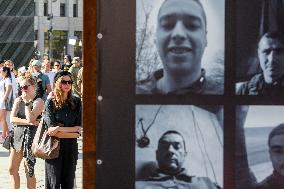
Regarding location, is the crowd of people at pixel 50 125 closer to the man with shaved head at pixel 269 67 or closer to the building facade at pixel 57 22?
the man with shaved head at pixel 269 67

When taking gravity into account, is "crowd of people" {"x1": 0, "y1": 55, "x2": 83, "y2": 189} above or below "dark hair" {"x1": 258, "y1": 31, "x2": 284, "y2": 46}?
below

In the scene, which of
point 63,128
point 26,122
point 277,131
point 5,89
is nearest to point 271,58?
point 277,131

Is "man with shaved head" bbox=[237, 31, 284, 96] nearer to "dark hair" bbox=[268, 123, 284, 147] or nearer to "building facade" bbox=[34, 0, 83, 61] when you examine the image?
"dark hair" bbox=[268, 123, 284, 147]

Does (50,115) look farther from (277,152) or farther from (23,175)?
(277,152)

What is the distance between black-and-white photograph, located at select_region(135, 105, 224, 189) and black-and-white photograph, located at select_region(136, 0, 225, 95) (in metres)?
0.09

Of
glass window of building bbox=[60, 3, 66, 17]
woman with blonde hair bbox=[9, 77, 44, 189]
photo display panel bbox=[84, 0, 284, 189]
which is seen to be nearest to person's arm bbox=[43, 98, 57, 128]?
woman with blonde hair bbox=[9, 77, 44, 189]

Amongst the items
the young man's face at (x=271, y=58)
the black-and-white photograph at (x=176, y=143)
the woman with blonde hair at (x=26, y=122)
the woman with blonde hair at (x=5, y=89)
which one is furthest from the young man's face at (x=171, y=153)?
the woman with blonde hair at (x=5, y=89)

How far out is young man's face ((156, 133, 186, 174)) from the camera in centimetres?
277

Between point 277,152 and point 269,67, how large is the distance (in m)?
0.35

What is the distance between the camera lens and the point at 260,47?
2.74 m

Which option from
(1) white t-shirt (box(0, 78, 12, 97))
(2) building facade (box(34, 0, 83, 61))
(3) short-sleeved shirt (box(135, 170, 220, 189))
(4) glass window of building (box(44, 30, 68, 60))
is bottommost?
(3) short-sleeved shirt (box(135, 170, 220, 189))

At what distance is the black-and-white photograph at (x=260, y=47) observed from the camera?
2.71 metres

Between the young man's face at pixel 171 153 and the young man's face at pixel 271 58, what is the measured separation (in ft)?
1.47

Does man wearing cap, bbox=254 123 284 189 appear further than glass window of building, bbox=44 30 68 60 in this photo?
No
